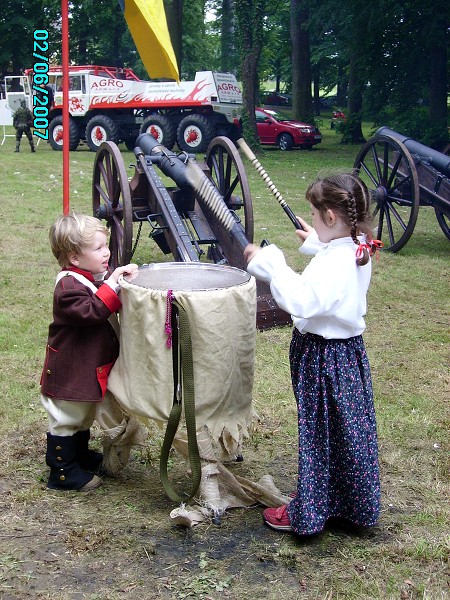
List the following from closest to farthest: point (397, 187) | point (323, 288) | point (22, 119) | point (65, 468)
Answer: point (323, 288)
point (65, 468)
point (397, 187)
point (22, 119)

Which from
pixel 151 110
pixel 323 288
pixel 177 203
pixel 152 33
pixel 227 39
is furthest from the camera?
pixel 227 39

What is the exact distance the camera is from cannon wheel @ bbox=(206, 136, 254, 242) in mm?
6682

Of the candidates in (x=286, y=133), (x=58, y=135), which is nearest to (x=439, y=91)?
(x=286, y=133)

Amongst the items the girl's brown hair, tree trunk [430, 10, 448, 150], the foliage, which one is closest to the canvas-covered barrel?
the girl's brown hair

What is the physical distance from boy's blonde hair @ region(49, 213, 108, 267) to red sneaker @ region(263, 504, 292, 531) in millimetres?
1268

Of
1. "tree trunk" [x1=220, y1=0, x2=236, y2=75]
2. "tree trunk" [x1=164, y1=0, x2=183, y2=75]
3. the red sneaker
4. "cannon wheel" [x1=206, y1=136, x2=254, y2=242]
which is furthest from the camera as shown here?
"tree trunk" [x1=220, y1=0, x2=236, y2=75]

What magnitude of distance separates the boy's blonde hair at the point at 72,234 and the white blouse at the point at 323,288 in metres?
0.72

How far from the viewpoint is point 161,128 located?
19.4 metres

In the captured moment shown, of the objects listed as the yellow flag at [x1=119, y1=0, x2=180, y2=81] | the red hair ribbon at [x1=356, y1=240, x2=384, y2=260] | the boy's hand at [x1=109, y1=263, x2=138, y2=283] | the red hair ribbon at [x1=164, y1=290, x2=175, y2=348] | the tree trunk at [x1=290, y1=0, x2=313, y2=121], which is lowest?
the red hair ribbon at [x1=164, y1=290, x2=175, y2=348]

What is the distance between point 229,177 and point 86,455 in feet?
13.8

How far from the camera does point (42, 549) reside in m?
2.81

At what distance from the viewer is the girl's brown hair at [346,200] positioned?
2.75 m

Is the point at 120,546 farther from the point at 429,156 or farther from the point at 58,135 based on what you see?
the point at 58,135

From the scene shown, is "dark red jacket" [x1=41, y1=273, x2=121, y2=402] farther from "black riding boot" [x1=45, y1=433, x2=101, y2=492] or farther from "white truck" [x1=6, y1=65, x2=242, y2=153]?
"white truck" [x1=6, y1=65, x2=242, y2=153]
